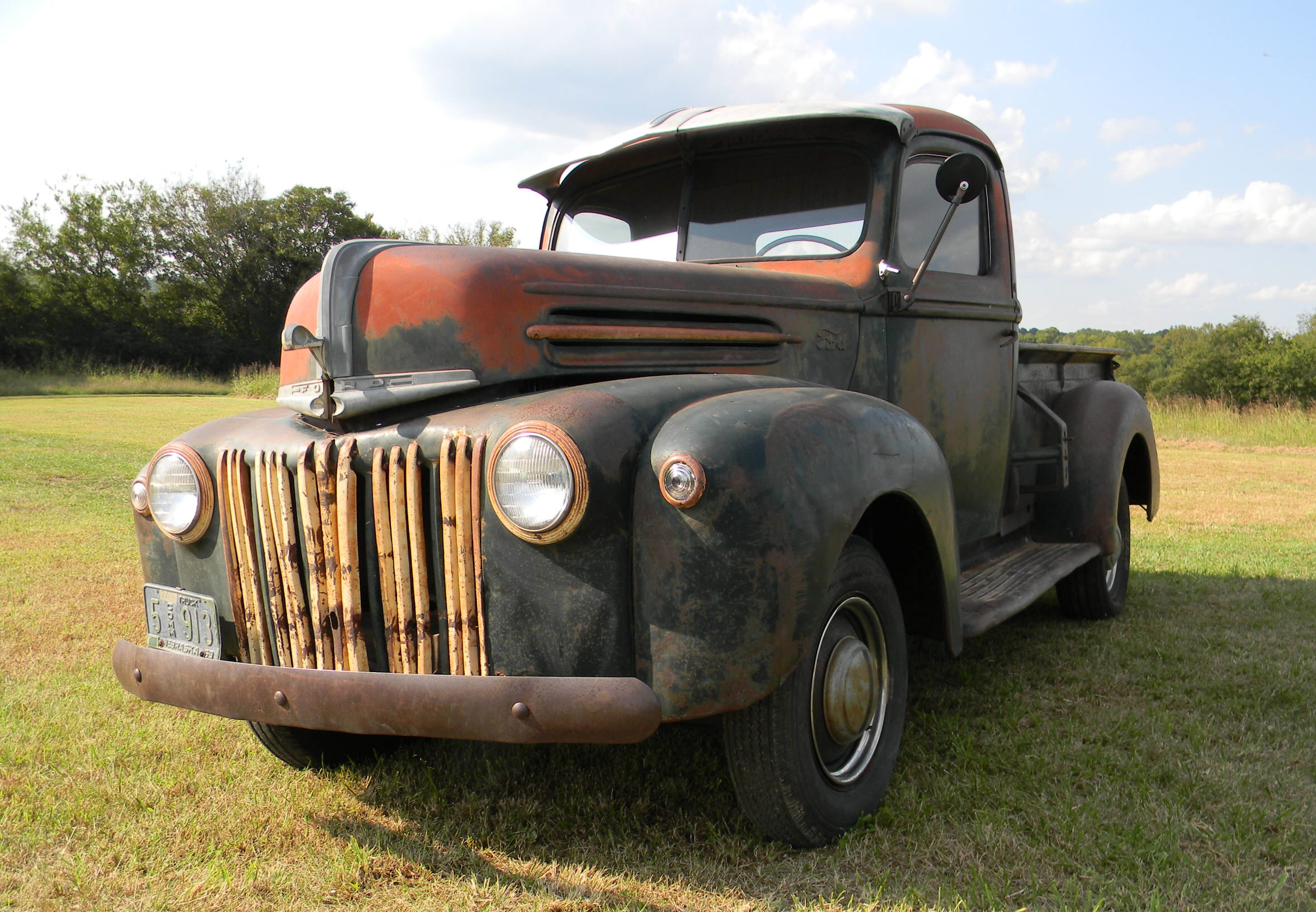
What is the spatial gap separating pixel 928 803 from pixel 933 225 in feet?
6.74

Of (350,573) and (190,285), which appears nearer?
(350,573)

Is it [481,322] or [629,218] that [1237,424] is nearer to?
[629,218]

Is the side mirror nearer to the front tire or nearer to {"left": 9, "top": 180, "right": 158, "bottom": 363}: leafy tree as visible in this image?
the front tire

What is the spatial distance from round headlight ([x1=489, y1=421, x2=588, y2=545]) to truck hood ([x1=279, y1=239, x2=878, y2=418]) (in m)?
0.39

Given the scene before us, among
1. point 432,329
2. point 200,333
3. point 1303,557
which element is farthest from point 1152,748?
point 200,333

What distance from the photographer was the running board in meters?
3.04

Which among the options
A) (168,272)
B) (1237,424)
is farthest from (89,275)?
(1237,424)

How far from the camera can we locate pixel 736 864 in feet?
7.37

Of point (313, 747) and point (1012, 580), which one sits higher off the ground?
point (1012, 580)

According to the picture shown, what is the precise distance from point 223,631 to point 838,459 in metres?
1.60

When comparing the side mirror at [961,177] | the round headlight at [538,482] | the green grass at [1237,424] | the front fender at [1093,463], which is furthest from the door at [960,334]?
the green grass at [1237,424]

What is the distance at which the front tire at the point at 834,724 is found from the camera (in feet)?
7.01

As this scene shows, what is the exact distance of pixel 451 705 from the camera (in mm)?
1895

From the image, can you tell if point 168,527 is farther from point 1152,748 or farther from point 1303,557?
point 1303,557
